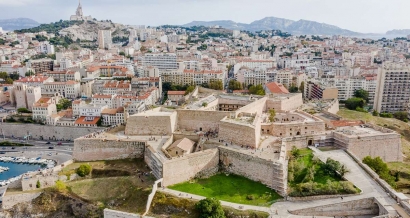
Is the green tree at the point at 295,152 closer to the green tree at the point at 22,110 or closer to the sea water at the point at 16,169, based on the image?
the sea water at the point at 16,169

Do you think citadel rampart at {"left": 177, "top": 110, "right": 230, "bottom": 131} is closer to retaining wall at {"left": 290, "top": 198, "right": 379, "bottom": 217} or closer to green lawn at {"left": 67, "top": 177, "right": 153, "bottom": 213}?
green lawn at {"left": 67, "top": 177, "right": 153, "bottom": 213}

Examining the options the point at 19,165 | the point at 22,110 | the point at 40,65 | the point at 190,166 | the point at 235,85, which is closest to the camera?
the point at 190,166

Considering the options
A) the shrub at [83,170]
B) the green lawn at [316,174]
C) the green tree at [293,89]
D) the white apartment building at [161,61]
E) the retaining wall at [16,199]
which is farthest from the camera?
the white apartment building at [161,61]

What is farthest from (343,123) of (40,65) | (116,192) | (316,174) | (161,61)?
(40,65)

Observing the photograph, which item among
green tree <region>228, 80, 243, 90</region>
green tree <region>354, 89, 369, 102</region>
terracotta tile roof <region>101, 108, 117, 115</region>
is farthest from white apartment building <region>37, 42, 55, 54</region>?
green tree <region>354, 89, 369, 102</region>

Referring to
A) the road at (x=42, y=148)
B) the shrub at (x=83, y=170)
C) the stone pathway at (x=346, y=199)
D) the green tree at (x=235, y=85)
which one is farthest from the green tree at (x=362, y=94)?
the shrub at (x=83, y=170)

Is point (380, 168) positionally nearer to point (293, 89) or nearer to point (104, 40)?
point (293, 89)
